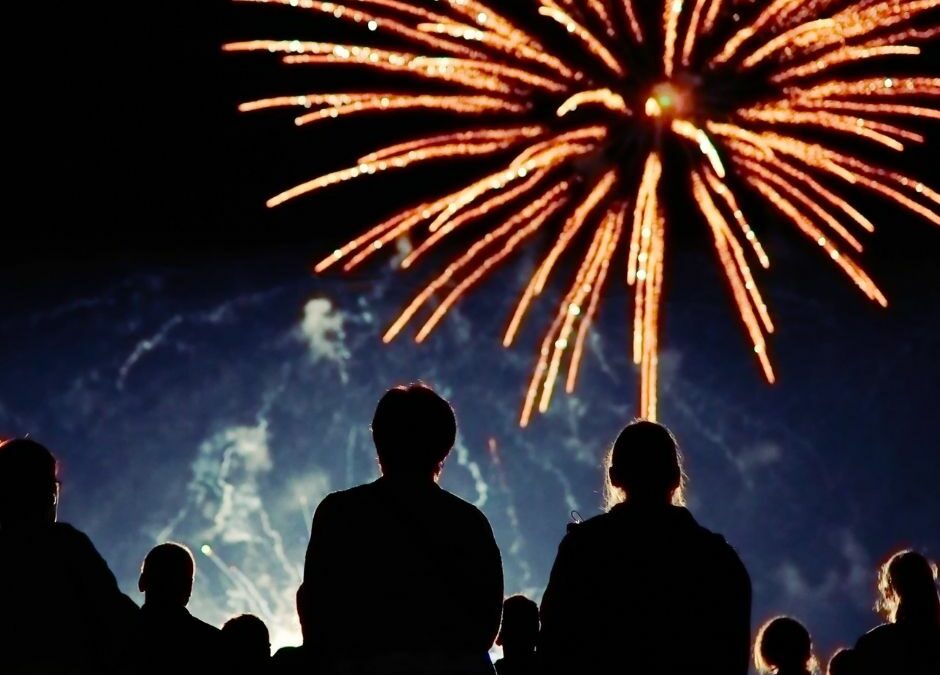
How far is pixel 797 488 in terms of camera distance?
17.4 metres

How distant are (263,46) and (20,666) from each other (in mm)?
7041

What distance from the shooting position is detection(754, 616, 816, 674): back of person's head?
4.48 metres

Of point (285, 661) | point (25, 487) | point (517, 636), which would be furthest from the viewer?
point (285, 661)

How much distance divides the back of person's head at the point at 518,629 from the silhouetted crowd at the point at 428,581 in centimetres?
107

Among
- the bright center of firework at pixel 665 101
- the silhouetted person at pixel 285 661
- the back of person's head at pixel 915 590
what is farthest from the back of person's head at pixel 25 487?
the bright center of firework at pixel 665 101

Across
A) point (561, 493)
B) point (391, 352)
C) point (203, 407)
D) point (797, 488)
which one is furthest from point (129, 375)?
point (797, 488)

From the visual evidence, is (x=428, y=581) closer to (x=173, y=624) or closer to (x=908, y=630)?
(x=173, y=624)

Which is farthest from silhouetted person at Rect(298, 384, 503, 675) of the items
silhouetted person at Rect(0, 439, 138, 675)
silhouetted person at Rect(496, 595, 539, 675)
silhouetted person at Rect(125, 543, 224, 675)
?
silhouetted person at Rect(496, 595, 539, 675)

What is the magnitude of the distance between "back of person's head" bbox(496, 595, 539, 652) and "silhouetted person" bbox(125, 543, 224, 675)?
93cm

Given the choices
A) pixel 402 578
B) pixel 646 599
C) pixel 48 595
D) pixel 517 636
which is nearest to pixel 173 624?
pixel 48 595

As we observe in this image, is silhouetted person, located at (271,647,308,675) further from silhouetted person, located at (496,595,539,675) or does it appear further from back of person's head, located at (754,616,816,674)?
back of person's head, located at (754,616,816,674)

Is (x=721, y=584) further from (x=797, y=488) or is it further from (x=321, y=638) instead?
(x=797, y=488)

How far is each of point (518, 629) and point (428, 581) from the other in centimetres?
138

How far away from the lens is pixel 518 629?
13.0ft
